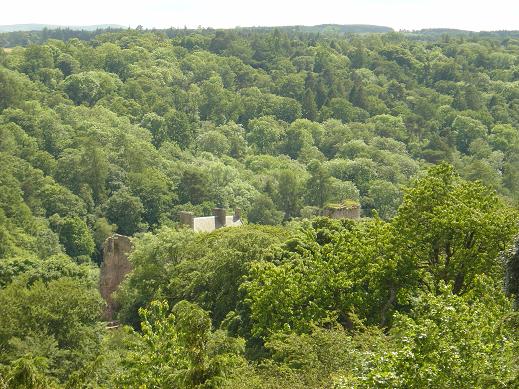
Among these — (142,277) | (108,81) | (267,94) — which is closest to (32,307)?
(142,277)

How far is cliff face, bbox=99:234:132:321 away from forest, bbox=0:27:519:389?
60cm

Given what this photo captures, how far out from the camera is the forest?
1661cm

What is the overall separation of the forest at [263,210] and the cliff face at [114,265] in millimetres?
603

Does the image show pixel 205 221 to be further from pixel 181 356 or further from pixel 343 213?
pixel 181 356

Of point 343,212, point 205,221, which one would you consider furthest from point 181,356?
point 205,221

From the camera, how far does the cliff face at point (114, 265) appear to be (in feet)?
127

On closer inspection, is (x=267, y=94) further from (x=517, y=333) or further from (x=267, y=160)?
(x=517, y=333)

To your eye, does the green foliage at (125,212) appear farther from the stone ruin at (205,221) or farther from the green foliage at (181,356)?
the green foliage at (181,356)

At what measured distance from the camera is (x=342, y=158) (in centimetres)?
A: 9931

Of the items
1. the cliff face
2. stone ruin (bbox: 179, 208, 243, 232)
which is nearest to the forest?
the cliff face

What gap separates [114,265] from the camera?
128 ft

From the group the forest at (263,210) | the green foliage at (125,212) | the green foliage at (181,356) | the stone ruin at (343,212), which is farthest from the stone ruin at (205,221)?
the green foliage at (181,356)

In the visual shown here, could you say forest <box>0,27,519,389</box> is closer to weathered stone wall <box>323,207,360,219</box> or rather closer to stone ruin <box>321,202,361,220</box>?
stone ruin <box>321,202,361,220</box>

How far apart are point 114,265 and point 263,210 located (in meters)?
36.2
